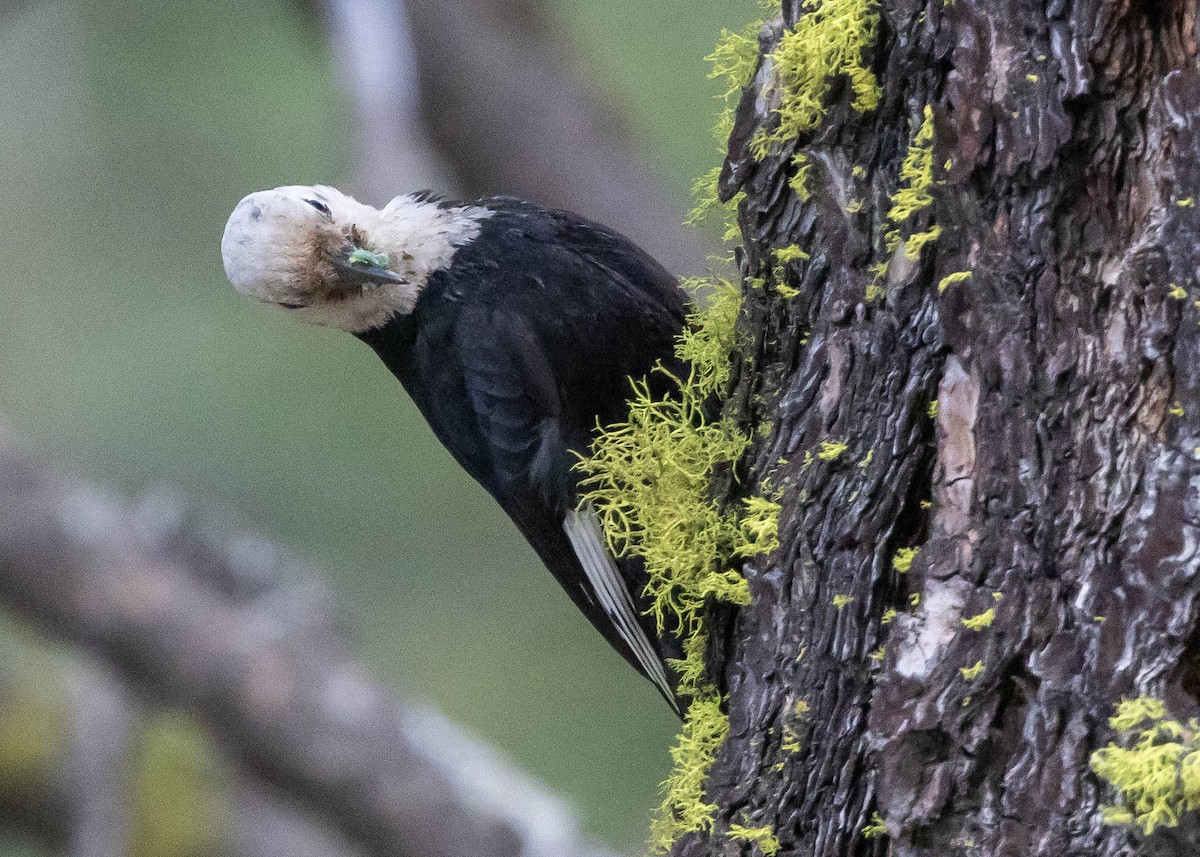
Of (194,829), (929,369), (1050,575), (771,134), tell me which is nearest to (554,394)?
(771,134)

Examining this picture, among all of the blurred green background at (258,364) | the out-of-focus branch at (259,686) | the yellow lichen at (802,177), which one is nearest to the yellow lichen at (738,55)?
the yellow lichen at (802,177)

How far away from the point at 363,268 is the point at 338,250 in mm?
58

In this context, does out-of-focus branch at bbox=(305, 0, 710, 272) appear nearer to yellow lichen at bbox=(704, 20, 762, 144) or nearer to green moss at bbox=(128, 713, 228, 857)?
yellow lichen at bbox=(704, 20, 762, 144)

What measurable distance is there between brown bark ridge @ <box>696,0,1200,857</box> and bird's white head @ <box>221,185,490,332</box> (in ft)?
2.63

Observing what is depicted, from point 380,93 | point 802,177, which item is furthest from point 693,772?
point 380,93

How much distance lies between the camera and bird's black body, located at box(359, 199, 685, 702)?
1.95m

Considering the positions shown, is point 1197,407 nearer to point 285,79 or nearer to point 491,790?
point 491,790

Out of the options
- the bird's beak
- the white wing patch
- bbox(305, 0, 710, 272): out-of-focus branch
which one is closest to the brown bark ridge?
the white wing patch

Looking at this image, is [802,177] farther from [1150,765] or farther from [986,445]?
[1150,765]

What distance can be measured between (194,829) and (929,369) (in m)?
3.63

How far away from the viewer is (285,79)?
5.40 m

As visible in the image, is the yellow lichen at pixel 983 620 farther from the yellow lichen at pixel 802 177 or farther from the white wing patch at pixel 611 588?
the white wing patch at pixel 611 588

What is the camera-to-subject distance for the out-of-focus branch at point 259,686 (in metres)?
3.71

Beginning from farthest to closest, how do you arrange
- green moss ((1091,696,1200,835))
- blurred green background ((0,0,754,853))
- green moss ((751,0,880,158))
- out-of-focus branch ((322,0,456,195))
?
blurred green background ((0,0,754,853)), out-of-focus branch ((322,0,456,195)), green moss ((751,0,880,158)), green moss ((1091,696,1200,835))
